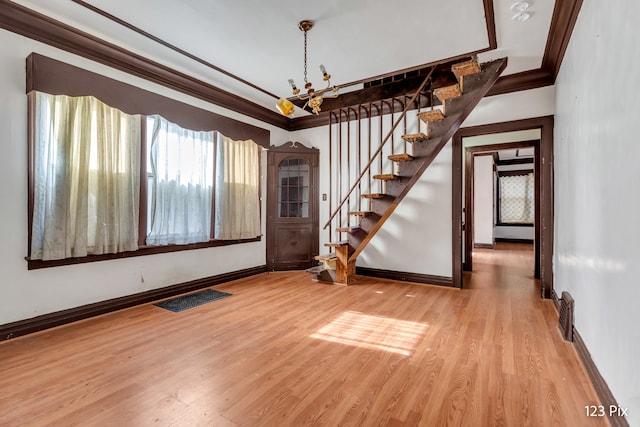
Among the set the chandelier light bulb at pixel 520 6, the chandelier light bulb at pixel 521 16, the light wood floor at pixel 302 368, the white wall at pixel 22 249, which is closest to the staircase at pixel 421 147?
the chandelier light bulb at pixel 521 16

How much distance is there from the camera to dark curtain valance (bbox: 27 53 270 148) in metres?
2.78

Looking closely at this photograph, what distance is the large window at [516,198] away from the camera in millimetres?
10016

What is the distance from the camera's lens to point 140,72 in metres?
3.58

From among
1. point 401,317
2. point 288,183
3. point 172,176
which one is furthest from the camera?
point 288,183

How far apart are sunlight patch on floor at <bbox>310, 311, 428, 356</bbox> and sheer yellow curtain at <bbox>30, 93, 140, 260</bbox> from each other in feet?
8.00

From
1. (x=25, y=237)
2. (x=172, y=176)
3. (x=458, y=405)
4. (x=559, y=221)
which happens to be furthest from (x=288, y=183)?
(x=458, y=405)

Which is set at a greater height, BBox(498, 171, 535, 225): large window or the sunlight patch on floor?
BBox(498, 171, 535, 225): large window

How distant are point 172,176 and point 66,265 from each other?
4.82 feet

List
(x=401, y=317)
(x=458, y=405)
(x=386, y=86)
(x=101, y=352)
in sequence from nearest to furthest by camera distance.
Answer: (x=458, y=405)
(x=101, y=352)
(x=401, y=317)
(x=386, y=86)

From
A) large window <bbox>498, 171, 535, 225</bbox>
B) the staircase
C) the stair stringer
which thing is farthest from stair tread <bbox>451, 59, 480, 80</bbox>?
large window <bbox>498, 171, 535, 225</bbox>

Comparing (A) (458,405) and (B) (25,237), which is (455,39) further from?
(B) (25,237)

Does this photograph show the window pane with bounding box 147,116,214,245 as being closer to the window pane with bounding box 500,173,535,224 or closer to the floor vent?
the floor vent

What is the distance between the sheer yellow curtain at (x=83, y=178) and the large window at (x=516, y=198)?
10.9 meters

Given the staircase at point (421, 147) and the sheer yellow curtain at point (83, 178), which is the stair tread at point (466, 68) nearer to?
the staircase at point (421, 147)
